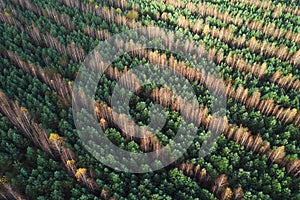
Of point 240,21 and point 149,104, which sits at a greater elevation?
point 240,21

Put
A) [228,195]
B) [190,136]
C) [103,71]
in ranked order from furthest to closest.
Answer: [103,71] → [190,136] → [228,195]

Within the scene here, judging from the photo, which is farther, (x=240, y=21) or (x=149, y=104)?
(x=240, y=21)

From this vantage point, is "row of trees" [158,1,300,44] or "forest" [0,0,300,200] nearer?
"forest" [0,0,300,200]

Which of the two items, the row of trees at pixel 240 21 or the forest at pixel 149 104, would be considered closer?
the forest at pixel 149 104

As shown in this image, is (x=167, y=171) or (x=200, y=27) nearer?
(x=167, y=171)

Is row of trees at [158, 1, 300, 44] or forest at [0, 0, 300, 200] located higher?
row of trees at [158, 1, 300, 44]

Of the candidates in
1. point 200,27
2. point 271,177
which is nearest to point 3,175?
point 271,177

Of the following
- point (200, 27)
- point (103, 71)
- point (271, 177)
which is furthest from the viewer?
point (200, 27)

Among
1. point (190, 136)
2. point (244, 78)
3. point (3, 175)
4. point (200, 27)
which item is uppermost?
point (200, 27)

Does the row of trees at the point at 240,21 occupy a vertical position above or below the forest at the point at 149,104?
above

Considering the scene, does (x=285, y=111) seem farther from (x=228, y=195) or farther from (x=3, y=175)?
(x=3, y=175)

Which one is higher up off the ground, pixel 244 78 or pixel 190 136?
pixel 244 78
